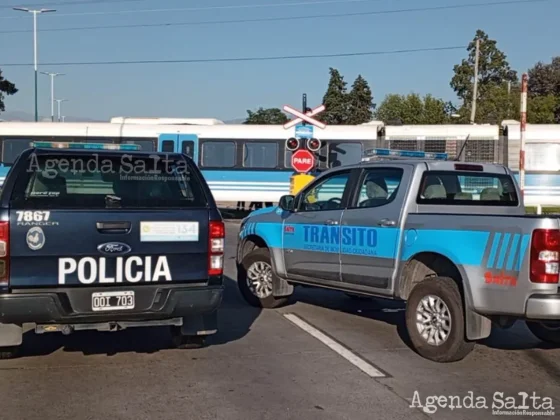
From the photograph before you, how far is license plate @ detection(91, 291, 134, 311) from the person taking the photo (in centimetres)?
630

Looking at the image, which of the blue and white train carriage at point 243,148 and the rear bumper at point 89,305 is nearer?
the rear bumper at point 89,305

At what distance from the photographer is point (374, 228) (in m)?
8.21

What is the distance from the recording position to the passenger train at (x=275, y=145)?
1006 inches

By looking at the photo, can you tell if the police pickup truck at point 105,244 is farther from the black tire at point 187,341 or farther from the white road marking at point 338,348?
the white road marking at point 338,348

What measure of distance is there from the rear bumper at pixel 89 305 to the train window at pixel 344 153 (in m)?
19.4

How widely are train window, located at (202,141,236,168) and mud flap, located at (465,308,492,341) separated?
63.8ft

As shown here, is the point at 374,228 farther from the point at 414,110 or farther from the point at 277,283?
the point at 414,110

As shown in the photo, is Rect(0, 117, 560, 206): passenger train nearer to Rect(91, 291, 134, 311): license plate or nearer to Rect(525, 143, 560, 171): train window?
Rect(525, 143, 560, 171): train window

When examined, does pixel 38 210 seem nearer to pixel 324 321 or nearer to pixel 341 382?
pixel 341 382

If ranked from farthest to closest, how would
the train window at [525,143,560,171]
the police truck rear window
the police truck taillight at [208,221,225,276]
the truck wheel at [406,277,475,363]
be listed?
the train window at [525,143,560,171] → the truck wheel at [406,277,475,363] → the police truck taillight at [208,221,225,276] → the police truck rear window

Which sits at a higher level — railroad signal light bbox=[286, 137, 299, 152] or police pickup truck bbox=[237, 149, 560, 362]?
railroad signal light bbox=[286, 137, 299, 152]

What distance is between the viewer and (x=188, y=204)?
680cm

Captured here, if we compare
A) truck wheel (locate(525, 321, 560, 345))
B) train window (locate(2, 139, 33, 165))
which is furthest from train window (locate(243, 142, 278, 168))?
truck wheel (locate(525, 321, 560, 345))

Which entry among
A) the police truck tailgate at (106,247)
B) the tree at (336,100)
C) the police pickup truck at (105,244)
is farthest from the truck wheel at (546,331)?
the tree at (336,100)
